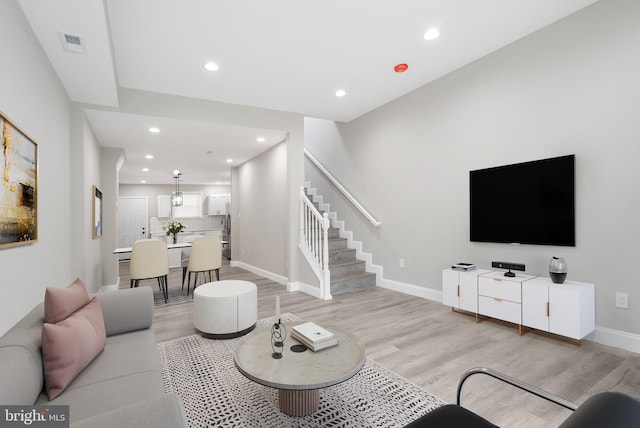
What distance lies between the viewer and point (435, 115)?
4238mm

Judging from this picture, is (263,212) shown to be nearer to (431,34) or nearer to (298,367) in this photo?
(431,34)

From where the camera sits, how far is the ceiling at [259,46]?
99.4 inches

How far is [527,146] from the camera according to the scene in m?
3.31

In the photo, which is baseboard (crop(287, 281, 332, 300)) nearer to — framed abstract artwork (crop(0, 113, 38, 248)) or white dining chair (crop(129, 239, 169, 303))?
white dining chair (crop(129, 239, 169, 303))

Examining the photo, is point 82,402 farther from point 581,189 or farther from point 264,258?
point 264,258

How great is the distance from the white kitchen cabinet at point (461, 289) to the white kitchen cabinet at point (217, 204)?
9.12 metres

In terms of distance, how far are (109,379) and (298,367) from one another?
937 millimetres

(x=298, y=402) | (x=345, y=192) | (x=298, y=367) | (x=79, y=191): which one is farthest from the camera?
(x=345, y=192)

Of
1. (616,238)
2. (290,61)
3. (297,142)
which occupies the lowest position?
(616,238)

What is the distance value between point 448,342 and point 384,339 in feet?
1.90

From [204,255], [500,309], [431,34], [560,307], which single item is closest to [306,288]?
[204,255]

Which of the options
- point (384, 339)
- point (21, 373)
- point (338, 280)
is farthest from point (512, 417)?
point (338, 280)

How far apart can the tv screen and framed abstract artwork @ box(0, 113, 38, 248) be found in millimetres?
4110

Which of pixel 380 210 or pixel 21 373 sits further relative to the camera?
pixel 380 210
